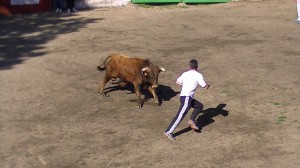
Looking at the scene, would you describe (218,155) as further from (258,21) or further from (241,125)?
(258,21)

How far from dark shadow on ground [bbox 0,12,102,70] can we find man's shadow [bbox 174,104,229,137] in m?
6.44

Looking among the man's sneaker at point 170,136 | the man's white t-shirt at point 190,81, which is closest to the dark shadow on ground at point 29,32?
the man's sneaker at point 170,136

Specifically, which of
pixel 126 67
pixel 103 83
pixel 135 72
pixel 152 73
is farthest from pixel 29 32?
pixel 152 73

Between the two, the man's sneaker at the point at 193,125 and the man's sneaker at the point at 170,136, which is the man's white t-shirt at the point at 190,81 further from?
the man's sneaker at the point at 170,136

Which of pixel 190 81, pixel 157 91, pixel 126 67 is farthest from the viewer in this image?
pixel 157 91

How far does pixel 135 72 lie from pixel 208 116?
6.33 ft

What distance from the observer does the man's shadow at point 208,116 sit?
40.4 feet

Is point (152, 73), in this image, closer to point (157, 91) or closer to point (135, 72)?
point (135, 72)

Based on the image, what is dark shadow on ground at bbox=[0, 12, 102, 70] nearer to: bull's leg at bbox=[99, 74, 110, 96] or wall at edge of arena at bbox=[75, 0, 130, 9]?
wall at edge of arena at bbox=[75, 0, 130, 9]

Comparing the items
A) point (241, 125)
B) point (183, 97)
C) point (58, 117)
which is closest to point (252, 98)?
point (241, 125)

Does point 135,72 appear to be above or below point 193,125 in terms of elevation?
above

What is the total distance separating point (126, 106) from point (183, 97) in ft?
7.76

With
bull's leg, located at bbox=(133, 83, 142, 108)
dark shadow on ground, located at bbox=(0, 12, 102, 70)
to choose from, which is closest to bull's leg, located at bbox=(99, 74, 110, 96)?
bull's leg, located at bbox=(133, 83, 142, 108)

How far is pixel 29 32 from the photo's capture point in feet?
69.0
